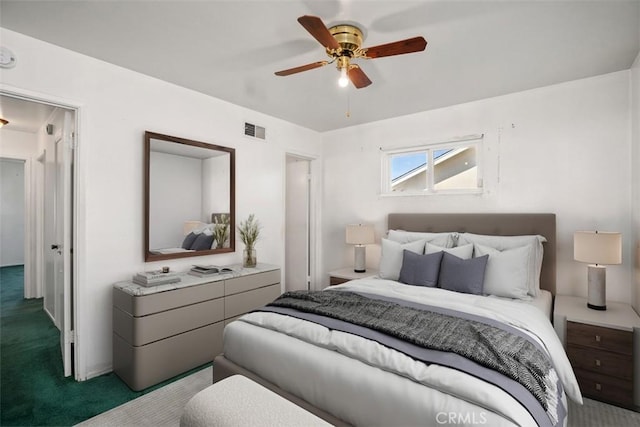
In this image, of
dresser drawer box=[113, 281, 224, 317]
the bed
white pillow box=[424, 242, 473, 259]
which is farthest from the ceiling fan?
dresser drawer box=[113, 281, 224, 317]

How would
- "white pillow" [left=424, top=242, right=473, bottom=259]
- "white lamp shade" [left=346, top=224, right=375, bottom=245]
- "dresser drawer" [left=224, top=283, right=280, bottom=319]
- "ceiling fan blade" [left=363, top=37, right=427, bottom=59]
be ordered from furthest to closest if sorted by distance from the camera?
"white lamp shade" [left=346, top=224, right=375, bottom=245] → "dresser drawer" [left=224, top=283, right=280, bottom=319] → "white pillow" [left=424, top=242, right=473, bottom=259] → "ceiling fan blade" [left=363, top=37, right=427, bottom=59]

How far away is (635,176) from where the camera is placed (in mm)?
2605

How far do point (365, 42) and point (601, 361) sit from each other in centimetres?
294

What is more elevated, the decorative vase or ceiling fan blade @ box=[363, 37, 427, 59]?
ceiling fan blade @ box=[363, 37, 427, 59]

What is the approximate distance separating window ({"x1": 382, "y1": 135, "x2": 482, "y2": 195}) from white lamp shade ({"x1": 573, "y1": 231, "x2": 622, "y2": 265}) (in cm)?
115

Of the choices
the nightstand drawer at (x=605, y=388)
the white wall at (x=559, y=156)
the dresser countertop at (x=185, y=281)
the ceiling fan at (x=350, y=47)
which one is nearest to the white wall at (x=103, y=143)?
the dresser countertop at (x=185, y=281)

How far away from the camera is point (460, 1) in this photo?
1842 mm

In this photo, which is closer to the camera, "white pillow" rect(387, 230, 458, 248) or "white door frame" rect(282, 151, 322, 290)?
"white pillow" rect(387, 230, 458, 248)

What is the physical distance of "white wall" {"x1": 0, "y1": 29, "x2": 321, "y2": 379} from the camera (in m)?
2.37

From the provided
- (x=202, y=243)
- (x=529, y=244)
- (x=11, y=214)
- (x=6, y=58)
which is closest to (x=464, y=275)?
(x=529, y=244)

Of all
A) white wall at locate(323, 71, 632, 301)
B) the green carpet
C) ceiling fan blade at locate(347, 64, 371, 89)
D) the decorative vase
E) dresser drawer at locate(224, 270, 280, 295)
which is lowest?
the green carpet

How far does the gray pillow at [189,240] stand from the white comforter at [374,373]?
4.58 ft

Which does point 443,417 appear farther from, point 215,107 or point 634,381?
point 215,107

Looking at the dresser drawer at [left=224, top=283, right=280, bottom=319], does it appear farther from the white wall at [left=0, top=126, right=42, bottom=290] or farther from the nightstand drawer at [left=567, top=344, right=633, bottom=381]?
the white wall at [left=0, top=126, right=42, bottom=290]
